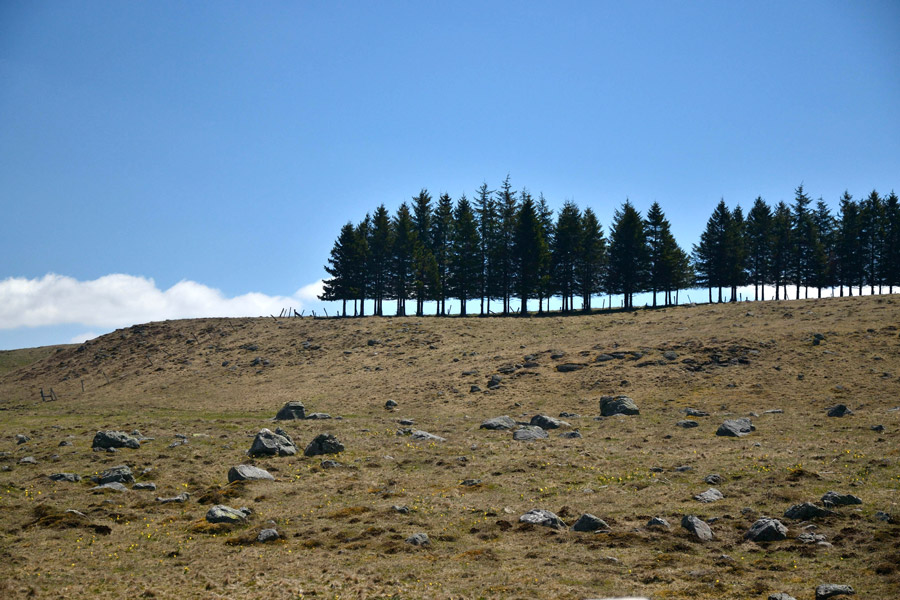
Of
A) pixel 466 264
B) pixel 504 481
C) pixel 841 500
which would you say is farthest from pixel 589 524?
pixel 466 264

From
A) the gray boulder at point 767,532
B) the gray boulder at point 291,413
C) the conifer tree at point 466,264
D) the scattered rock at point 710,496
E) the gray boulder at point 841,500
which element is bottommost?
the gray boulder at point 291,413

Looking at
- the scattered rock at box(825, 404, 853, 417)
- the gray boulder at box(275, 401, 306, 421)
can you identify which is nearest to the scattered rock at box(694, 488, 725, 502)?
the scattered rock at box(825, 404, 853, 417)

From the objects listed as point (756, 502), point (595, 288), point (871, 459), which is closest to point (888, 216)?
point (595, 288)

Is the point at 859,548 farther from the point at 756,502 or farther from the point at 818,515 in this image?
the point at 756,502

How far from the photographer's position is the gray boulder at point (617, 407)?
1334 inches

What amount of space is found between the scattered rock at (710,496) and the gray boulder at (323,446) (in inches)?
592

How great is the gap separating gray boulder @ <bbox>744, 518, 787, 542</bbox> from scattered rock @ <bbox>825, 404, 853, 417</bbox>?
18.4 m

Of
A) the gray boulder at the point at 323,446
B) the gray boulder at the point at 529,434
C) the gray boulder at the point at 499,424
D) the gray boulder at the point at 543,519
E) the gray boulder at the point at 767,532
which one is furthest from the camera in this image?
the gray boulder at the point at 499,424

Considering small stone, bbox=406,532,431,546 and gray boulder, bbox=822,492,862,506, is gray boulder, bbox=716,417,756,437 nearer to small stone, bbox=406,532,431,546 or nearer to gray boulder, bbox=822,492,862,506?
gray boulder, bbox=822,492,862,506

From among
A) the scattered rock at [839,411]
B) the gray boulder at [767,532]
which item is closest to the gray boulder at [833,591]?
the gray boulder at [767,532]

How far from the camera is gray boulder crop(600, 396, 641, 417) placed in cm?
3388

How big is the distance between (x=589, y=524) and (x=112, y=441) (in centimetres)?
2153

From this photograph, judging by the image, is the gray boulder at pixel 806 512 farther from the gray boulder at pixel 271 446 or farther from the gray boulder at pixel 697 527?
the gray boulder at pixel 271 446

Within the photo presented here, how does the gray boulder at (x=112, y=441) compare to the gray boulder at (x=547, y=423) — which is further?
the gray boulder at (x=547, y=423)
